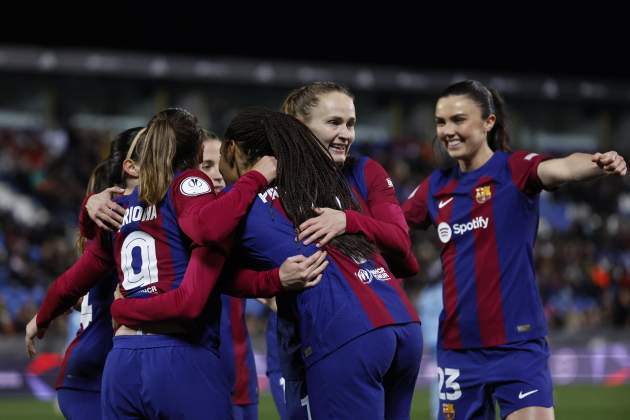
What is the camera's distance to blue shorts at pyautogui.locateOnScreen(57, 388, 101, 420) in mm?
4555

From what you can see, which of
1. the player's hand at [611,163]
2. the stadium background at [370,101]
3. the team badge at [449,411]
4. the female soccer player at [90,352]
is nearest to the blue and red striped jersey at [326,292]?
the female soccer player at [90,352]

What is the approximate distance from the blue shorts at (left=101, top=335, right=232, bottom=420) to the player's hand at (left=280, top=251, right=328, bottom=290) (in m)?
0.49

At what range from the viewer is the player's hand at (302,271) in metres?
3.63

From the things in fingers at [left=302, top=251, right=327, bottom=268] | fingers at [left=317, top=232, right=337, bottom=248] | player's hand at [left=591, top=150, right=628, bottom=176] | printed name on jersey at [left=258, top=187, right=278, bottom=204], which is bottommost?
fingers at [left=302, top=251, right=327, bottom=268]

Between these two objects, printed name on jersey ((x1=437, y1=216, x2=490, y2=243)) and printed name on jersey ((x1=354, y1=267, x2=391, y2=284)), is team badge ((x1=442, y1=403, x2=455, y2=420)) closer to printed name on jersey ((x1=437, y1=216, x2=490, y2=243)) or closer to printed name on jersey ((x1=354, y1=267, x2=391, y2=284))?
printed name on jersey ((x1=437, y1=216, x2=490, y2=243))

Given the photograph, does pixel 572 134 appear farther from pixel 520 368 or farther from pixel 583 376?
pixel 520 368

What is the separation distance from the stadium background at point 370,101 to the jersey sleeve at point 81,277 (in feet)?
26.3

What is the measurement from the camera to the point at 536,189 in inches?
196

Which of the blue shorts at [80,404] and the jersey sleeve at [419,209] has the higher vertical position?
the jersey sleeve at [419,209]

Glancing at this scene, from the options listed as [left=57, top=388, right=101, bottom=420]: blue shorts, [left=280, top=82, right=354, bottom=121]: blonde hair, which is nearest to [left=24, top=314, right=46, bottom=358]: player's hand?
[left=57, top=388, right=101, bottom=420]: blue shorts

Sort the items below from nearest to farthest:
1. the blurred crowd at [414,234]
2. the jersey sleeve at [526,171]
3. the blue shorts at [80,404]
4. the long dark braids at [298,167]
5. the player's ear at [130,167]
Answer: the long dark braids at [298,167], the player's ear at [130,167], the blue shorts at [80,404], the jersey sleeve at [526,171], the blurred crowd at [414,234]

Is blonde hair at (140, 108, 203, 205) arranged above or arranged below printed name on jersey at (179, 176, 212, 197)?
above

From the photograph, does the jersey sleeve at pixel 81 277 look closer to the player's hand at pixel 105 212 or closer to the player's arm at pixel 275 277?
the player's hand at pixel 105 212

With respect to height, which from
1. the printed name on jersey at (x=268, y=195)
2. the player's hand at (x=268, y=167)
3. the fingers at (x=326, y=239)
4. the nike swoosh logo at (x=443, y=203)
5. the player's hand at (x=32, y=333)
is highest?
the player's hand at (x=268, y=167)
